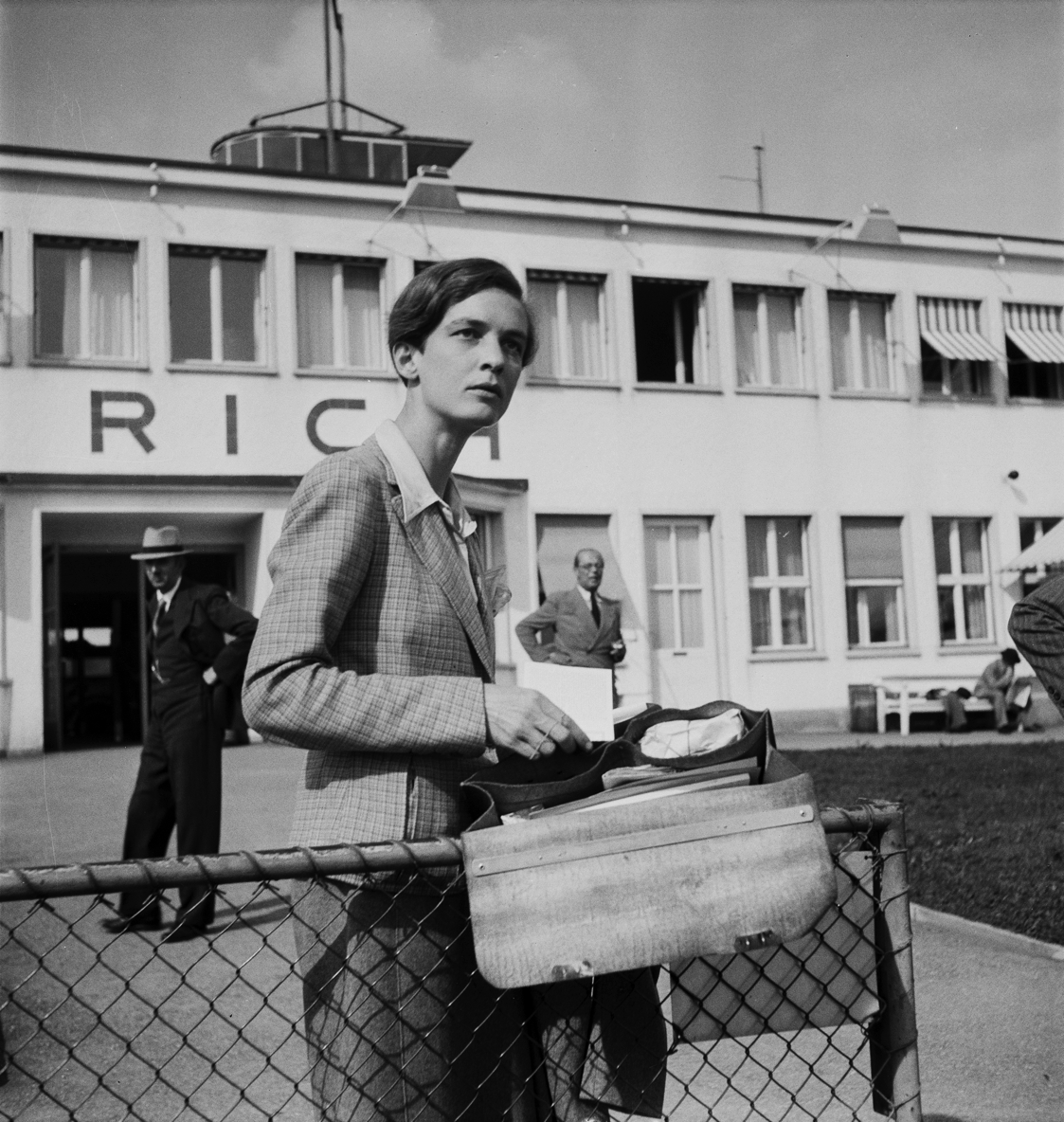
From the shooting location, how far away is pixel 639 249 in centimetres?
2259

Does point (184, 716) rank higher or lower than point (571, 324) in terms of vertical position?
lower

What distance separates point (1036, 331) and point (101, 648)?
18004 mm

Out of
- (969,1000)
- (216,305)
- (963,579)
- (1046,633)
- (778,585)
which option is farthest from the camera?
(963,579)

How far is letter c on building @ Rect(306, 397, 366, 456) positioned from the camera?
2027cm

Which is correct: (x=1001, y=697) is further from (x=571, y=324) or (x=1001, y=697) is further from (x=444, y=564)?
(x=444, y=564)

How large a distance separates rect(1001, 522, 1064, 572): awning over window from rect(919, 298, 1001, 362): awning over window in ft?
11.4

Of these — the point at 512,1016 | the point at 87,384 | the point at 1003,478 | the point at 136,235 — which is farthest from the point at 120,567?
the point at 512,1016

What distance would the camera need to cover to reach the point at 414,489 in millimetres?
2234

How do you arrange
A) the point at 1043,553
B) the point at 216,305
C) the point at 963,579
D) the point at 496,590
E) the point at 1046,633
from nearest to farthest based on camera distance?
1. the point at 496,590
2. the point at 1046,633
3. the point at 216,305
4. the point at 1043,553
5. the point at 963,579

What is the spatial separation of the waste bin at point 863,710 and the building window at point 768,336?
5497 mm

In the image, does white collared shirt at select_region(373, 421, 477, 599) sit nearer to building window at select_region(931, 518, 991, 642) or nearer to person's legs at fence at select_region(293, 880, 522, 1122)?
person's legs at fence at select_region(293, 880, 522, 1122)

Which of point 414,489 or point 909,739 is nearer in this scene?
point 414,489

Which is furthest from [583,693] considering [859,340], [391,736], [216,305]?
[859,340]

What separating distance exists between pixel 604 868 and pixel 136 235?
19.6 m
